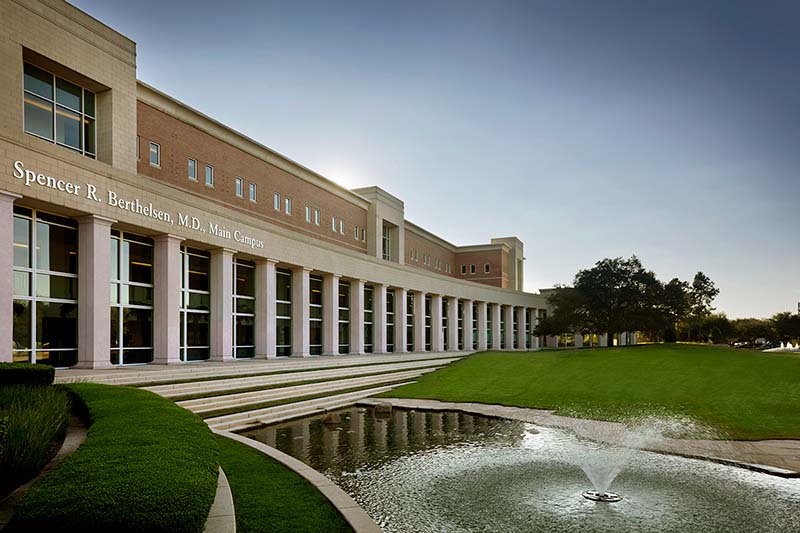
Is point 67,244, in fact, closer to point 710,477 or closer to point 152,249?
point 152,249

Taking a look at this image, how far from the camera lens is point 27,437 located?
8.13 metres

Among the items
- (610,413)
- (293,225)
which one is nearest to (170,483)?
(610,413)

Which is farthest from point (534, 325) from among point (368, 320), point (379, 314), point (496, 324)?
point (368, 320)

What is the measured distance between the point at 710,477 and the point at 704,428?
673cm

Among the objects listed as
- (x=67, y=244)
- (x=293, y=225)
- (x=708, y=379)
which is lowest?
(x=708, y=379)

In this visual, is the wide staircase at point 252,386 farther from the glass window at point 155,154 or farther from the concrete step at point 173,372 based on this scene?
the glass window at point 155,154

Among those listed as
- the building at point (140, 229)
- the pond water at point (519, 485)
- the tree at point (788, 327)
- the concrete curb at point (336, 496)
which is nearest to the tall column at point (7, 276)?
the building at point (140, 229)

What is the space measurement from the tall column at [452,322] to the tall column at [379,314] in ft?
51.4

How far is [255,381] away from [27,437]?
16.7 metres

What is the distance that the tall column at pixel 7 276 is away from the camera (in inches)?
747

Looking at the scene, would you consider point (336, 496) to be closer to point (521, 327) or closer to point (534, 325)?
point (521, 327)

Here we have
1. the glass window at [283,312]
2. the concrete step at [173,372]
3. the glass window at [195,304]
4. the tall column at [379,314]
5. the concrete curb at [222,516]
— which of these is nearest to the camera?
the concrete curb at [222,516]

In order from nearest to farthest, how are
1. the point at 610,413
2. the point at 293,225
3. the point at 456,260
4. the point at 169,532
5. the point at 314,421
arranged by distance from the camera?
the point at 169,532, the point at 314,421, the point at 610,413, the point at 293,225, the point at 456,260

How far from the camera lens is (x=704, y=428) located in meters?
18.5
